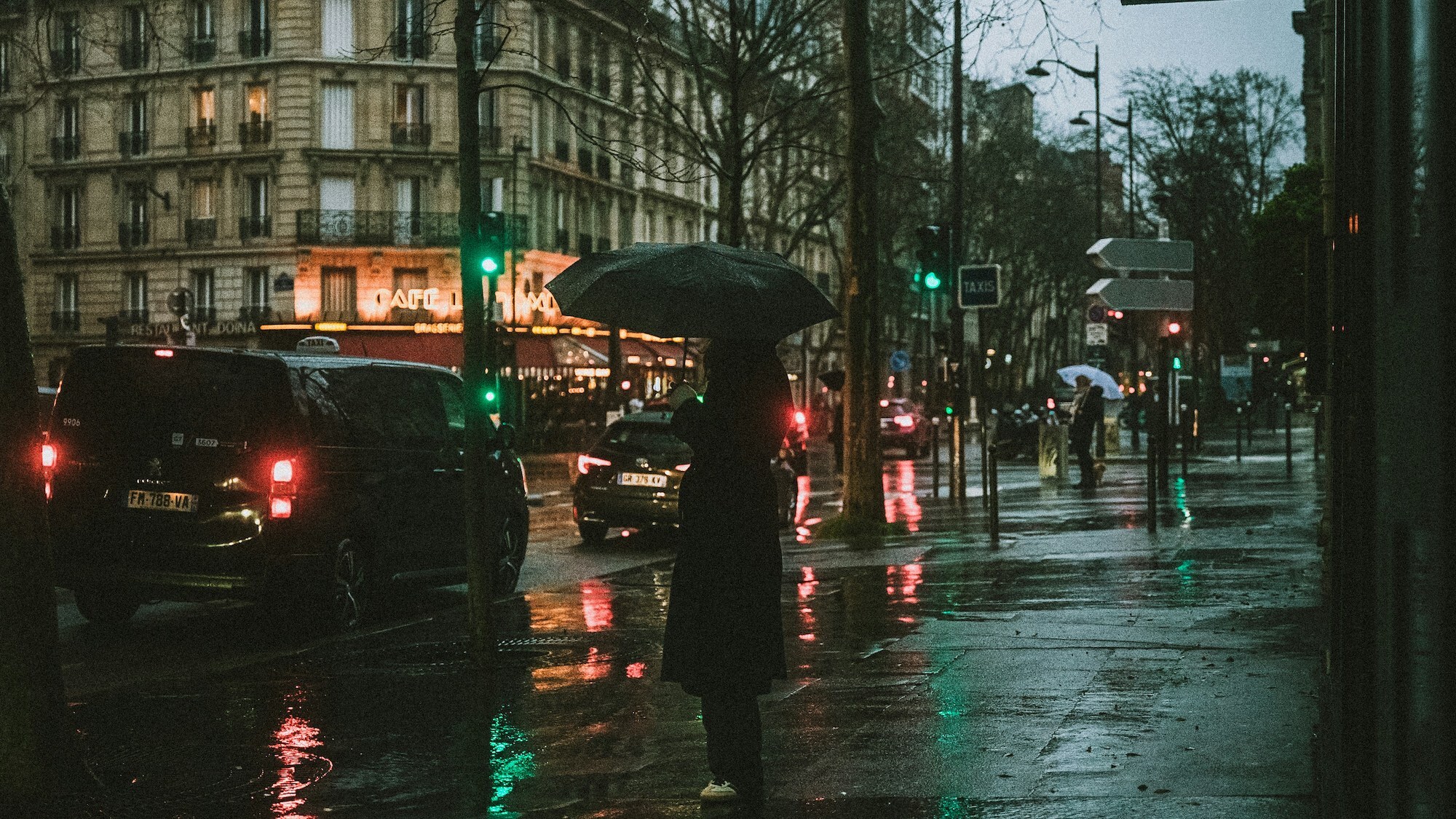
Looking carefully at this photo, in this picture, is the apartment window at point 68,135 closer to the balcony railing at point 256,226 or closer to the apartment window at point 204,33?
the apartment window at point 204,33

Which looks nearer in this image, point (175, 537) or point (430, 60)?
point (175, 537)

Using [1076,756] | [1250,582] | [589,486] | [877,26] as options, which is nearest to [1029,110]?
[877,26]

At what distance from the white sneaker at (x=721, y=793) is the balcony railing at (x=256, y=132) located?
180 feet

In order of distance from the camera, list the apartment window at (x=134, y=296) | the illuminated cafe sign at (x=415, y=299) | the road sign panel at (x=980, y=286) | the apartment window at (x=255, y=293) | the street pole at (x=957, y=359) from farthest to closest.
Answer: the apartment window at (x=134, y=296)
the apartment window at (x=255, y=293)
the illuminated cafe sign at (x=415, y=299)
the street pole at (x=957, y=359)
the road sign panel at (x=980, y=286)

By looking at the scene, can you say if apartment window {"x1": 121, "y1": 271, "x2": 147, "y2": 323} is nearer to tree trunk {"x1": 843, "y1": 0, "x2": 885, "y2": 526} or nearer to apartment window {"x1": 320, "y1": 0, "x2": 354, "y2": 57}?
apartment window {"x1": 320, "y1": 0, "x2": 354, "y2": 57}

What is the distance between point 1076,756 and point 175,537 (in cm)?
657

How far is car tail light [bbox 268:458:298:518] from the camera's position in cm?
1112

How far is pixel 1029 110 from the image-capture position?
70562mm

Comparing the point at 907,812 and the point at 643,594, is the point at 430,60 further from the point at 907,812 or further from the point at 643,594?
the point at 907,812

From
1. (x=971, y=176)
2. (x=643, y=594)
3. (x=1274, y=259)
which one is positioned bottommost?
(x=643, y=594)

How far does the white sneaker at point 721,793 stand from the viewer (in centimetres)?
600

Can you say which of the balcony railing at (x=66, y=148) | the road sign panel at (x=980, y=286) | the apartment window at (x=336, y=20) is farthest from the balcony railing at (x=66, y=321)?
the road sign panel at (x=980, y=286)

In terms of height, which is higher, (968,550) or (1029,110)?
(1029,110)

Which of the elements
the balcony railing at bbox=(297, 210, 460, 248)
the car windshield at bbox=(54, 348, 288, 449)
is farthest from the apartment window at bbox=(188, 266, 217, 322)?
the car windshield at bbox=(54, 348, 288, 449)
